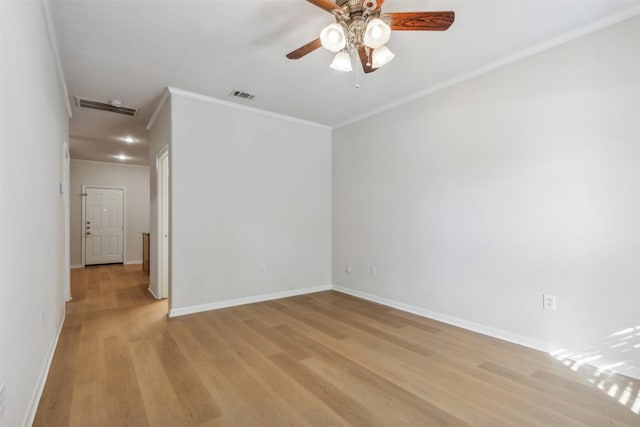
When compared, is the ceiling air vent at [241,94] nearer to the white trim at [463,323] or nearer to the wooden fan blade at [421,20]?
the wooden fan blade at [421,20]

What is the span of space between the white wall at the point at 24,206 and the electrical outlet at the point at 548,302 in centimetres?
350

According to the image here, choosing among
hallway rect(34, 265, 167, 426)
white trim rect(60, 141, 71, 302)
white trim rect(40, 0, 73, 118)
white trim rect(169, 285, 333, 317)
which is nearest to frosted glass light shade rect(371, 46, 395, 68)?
white trim rect(40, 0, 73, 118)

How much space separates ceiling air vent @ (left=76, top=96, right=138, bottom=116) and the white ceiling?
14 cm

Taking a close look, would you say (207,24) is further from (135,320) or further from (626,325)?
(626,325)

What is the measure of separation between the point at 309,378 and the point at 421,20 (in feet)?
8.10

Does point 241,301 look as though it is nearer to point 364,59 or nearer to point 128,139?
point 364,59

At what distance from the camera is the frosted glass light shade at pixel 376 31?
1.78 metres

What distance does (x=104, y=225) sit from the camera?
7664 millimetres

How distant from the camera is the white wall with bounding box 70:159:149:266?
729cm

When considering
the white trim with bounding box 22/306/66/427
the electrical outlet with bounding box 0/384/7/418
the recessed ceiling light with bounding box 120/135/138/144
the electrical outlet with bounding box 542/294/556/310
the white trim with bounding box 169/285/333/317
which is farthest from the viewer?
the recessed ceiling light with bounding box 120/135/138/144

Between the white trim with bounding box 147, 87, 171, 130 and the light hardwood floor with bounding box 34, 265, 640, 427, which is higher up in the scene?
the white trim with bounding box 147, 87, 171, 130

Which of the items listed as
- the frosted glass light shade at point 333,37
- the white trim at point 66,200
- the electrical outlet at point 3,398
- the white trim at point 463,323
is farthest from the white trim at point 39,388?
the white trim at point 463,323

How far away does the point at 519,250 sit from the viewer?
2.77 meters

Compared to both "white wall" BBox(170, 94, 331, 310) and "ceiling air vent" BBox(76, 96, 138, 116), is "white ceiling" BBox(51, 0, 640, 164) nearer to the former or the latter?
"ceiling air vent" BBox(76, 96, 138, 116)
